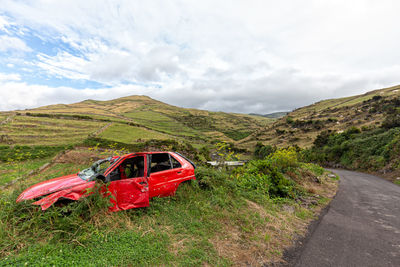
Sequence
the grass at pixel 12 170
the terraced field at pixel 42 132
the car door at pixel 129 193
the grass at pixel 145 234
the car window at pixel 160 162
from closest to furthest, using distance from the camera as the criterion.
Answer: the grass at pixel 145 234 → the car door at pixel 129 193 → the car window at pixel 160 162 → the grass at pixel 12 170 → the terraced field at pixel 42 132

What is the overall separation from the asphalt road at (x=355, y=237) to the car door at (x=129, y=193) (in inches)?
163

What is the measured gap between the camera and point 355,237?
501 centimetres

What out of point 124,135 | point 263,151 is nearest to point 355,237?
point 124,135

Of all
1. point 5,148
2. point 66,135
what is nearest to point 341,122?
point 66,135

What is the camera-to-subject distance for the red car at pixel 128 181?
3996 mm

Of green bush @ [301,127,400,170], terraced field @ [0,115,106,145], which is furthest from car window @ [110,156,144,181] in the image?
terraced field @ [0,115,106,145]

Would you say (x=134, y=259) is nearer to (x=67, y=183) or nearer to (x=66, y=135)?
(x=67, y=183)

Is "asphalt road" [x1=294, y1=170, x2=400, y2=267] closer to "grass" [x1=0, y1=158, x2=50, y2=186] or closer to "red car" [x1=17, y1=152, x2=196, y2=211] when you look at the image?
"red car" [x1=17, y1=152, x2=196, y2=211]

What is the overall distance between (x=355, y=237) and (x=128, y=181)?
6.86 metres

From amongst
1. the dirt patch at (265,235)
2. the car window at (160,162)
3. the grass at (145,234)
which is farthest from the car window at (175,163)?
the dirt patch at (265,235)

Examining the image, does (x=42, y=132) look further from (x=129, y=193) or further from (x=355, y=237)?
(x=355, y=237)

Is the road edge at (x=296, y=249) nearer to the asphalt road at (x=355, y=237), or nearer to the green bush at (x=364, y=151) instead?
the asphalt road at (x=355, y=237)

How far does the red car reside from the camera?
157 inches

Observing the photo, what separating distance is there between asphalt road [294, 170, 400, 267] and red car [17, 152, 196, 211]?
4002mm
